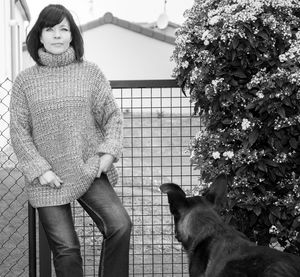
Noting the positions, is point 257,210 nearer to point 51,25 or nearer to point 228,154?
point 228,154

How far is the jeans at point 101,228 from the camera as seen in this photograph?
12.2ft

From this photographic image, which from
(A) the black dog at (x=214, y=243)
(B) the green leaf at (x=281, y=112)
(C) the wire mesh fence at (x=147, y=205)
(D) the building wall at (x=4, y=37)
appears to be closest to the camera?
(A) the black dog at (x=214, y=243)

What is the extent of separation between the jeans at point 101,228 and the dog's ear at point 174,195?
34cm

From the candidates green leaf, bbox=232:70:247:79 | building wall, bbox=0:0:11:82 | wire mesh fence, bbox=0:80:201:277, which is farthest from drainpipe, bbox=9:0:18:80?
green leaf, bbox=232:70:247:79

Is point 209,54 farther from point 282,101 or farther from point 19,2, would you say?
point 19,2

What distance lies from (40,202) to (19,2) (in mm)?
14935

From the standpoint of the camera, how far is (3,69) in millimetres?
14188

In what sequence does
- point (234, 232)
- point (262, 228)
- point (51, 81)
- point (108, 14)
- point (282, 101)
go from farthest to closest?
point (108, 14) → point (262, 228) → point (282, 101) → point (51, 81) → point (234, 232)

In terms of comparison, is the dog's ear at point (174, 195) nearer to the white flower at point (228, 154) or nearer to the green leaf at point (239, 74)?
the white flower at point (228, 154)

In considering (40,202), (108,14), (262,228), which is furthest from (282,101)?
(108,14)

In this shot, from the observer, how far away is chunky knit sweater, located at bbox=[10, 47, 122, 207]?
3768 mm

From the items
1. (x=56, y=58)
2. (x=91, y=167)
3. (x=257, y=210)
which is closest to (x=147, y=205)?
(x=257, y=210)

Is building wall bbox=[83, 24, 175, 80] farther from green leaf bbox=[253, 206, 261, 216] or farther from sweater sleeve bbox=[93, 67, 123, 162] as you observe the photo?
sweater sleeve bbox=[93, 67, 123, 162]

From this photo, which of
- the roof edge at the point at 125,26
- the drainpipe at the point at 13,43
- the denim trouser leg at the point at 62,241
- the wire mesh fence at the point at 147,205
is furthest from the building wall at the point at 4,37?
the denim trouser leg at the point at 62,241
